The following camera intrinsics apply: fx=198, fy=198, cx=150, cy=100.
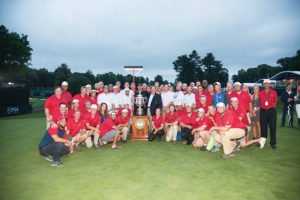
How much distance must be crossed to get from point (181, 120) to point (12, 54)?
38.1 meters

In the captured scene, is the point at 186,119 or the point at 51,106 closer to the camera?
the point at 51,106

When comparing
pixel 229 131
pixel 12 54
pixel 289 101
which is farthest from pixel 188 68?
pixel 229 131

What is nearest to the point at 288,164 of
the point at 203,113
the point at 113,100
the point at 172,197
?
the point at 203,113

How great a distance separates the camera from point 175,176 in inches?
143

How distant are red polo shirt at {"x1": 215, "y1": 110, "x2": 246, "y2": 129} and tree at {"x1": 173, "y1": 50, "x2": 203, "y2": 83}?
165 feet

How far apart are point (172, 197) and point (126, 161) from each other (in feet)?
6.00

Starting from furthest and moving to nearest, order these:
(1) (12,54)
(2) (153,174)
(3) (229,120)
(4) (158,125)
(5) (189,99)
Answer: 1. (1) (12,54)
2. (5) (189,99)
3. (4) (158,125)
4. (3) (229,120)
5. (2) (153,174)

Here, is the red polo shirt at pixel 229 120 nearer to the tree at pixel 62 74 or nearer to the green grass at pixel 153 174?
the green grass at pixel 153 174

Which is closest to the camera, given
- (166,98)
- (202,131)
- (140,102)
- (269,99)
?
(269,99)

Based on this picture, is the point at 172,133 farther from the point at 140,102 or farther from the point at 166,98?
the point at 166,98

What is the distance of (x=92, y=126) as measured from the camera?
234 inches

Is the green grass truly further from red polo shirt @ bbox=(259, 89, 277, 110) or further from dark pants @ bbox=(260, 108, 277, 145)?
red polo shirt @ bbox=(259, 89, 277, 110)

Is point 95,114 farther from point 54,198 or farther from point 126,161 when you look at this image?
point 54,198

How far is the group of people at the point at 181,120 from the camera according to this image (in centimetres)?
476
